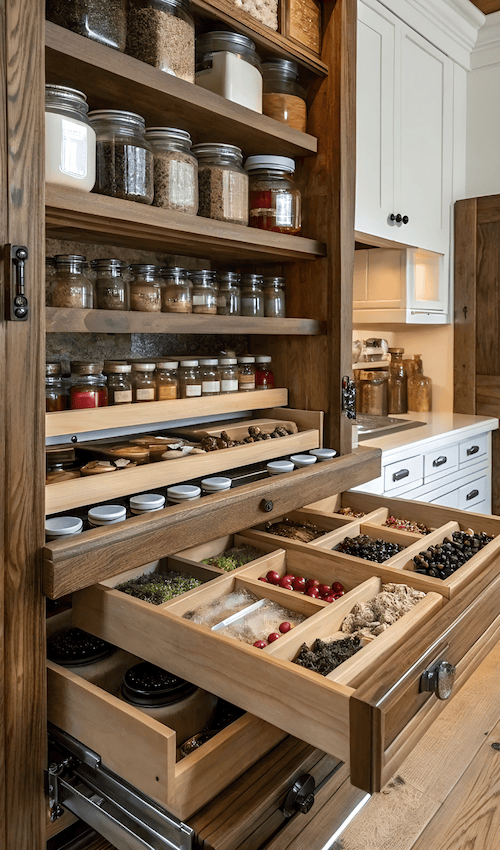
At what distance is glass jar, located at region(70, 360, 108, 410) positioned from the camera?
1.23 m

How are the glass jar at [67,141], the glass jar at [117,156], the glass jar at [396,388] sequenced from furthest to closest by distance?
the glass jar at [396,388] → the glass jar at [117,156] → the glass jar at [67,141]

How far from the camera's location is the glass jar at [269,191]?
151 cm

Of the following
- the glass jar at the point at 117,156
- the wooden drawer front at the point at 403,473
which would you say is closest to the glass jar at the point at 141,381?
the glass jar at the point at 117,156

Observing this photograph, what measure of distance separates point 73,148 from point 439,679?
1.00 meters

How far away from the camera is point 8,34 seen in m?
0.88

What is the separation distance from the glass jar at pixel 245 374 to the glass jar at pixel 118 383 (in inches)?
16.0

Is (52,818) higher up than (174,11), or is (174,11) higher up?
(174,11)

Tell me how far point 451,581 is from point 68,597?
0.73 metres

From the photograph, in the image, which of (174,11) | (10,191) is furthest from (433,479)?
(10,191)

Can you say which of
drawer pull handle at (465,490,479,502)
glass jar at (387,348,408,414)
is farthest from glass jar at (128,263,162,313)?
glass jar at (387,348,408,414)

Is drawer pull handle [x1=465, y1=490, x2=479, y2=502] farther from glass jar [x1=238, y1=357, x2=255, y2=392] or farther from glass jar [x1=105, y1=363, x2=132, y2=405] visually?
glass jar [x1=105, y1=363, x2=132, y2=405]

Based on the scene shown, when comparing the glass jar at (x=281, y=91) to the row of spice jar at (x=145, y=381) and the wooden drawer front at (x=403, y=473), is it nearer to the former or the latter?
the row of spice jar at (x=145, y=381)

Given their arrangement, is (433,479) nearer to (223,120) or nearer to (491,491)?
(491,491)

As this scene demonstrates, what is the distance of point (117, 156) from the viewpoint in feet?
3.78
